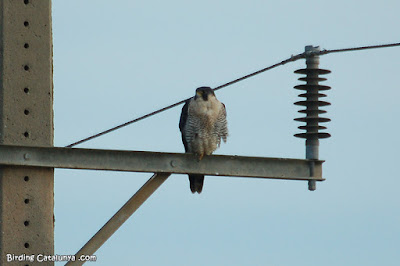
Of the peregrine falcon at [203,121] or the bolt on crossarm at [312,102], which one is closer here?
the bolt on crossarm at [312,102]

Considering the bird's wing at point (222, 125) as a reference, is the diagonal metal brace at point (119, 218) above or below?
below

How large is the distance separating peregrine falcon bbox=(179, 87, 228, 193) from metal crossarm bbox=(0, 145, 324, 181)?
4.82 ft

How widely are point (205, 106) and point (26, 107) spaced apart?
8.05 ft

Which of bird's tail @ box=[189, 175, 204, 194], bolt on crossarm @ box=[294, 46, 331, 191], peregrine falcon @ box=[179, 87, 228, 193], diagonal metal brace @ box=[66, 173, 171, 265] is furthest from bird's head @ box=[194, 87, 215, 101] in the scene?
diagonal metal brace @ box=[66, 173, 171, 265]

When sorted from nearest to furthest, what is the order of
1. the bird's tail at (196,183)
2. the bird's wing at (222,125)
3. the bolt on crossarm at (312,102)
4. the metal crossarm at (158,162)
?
the metal crossarm at (158,162)
the bolt on crossarm at (312,102)
the bird's tail at (196,183)
the bird's wing at (222,125)

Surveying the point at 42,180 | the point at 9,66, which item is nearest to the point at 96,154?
the point at 42,180

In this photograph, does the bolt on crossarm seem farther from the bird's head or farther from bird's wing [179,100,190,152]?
bird's wing [179,100,190,152]

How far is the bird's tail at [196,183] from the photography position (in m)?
9.42

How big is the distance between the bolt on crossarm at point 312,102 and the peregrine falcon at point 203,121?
1428mm

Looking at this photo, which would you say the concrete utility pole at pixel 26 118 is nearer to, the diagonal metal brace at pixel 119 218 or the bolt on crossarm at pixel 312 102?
the diagonal metal brace at pixel 119 218

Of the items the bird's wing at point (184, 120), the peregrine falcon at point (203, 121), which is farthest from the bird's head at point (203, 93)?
the bird's wing at point (184, 120)

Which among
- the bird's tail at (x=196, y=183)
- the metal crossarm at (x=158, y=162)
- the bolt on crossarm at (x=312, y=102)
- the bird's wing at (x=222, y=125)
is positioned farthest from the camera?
the bird's wing at (x=222, y=125)

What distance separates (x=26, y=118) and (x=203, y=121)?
2.52 metres

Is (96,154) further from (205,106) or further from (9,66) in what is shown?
(205,106)
